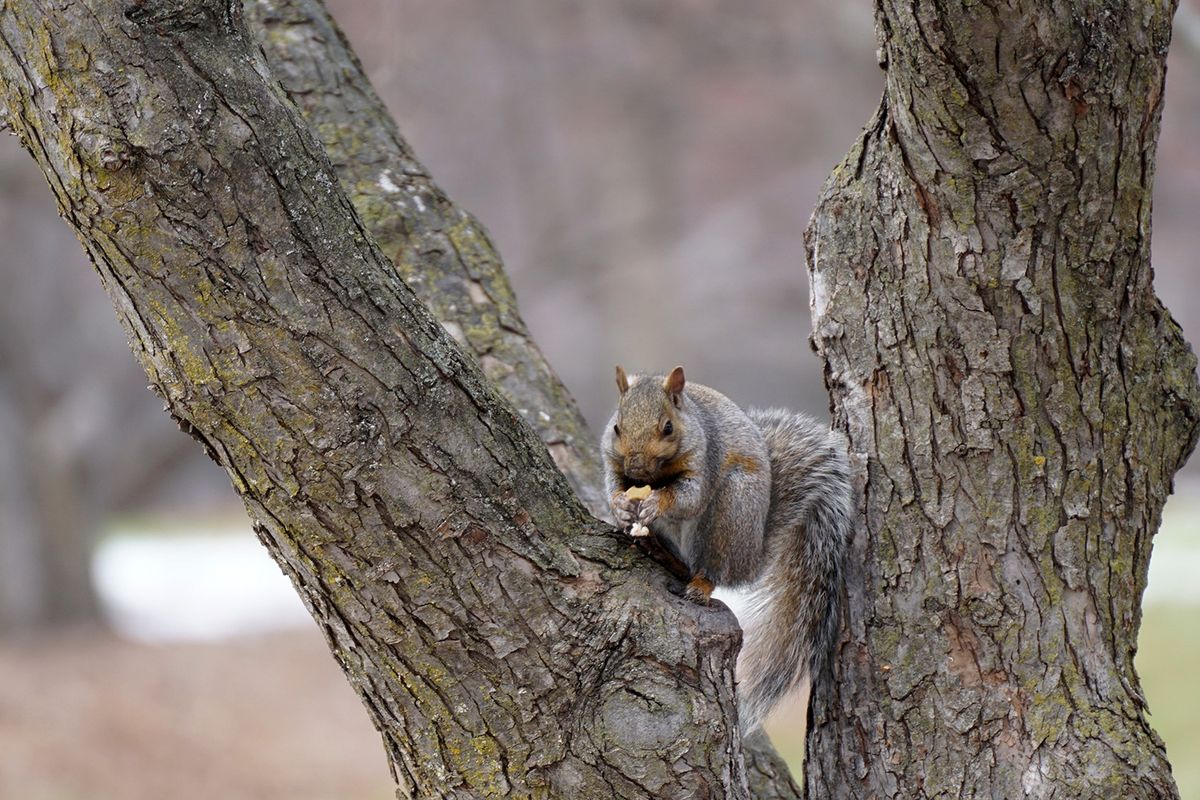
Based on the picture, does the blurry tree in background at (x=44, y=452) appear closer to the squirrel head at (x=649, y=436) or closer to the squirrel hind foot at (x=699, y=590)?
the squirrel head at (x=649, y=436)

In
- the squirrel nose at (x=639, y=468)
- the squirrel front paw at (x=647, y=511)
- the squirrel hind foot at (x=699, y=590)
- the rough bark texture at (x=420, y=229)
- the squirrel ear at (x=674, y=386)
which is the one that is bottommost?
the squirrel hind foot at (x=699, y=590)

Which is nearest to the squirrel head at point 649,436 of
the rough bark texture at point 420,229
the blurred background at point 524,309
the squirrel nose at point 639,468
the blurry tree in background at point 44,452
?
the squirrel nose at point 639,468

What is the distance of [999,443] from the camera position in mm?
1805

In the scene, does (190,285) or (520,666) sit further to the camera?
(520,666)

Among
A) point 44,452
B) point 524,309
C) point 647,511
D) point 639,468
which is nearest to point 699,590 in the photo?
point 647,511

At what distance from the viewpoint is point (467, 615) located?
5.12ft

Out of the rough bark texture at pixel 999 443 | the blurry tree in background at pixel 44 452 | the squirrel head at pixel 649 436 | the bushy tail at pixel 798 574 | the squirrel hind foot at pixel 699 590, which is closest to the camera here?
the rough bark texture at pixel 999 443

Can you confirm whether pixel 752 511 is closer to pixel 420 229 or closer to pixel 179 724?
pixel 420 229

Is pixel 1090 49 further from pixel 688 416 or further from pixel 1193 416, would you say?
pixel 688 416

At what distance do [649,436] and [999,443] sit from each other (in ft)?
1.84

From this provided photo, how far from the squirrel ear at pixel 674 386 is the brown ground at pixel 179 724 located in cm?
405

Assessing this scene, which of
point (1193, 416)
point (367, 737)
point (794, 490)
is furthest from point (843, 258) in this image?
point (367, 737)

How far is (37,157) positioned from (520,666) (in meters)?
0.83

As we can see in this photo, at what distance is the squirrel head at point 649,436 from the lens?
6.81ft
